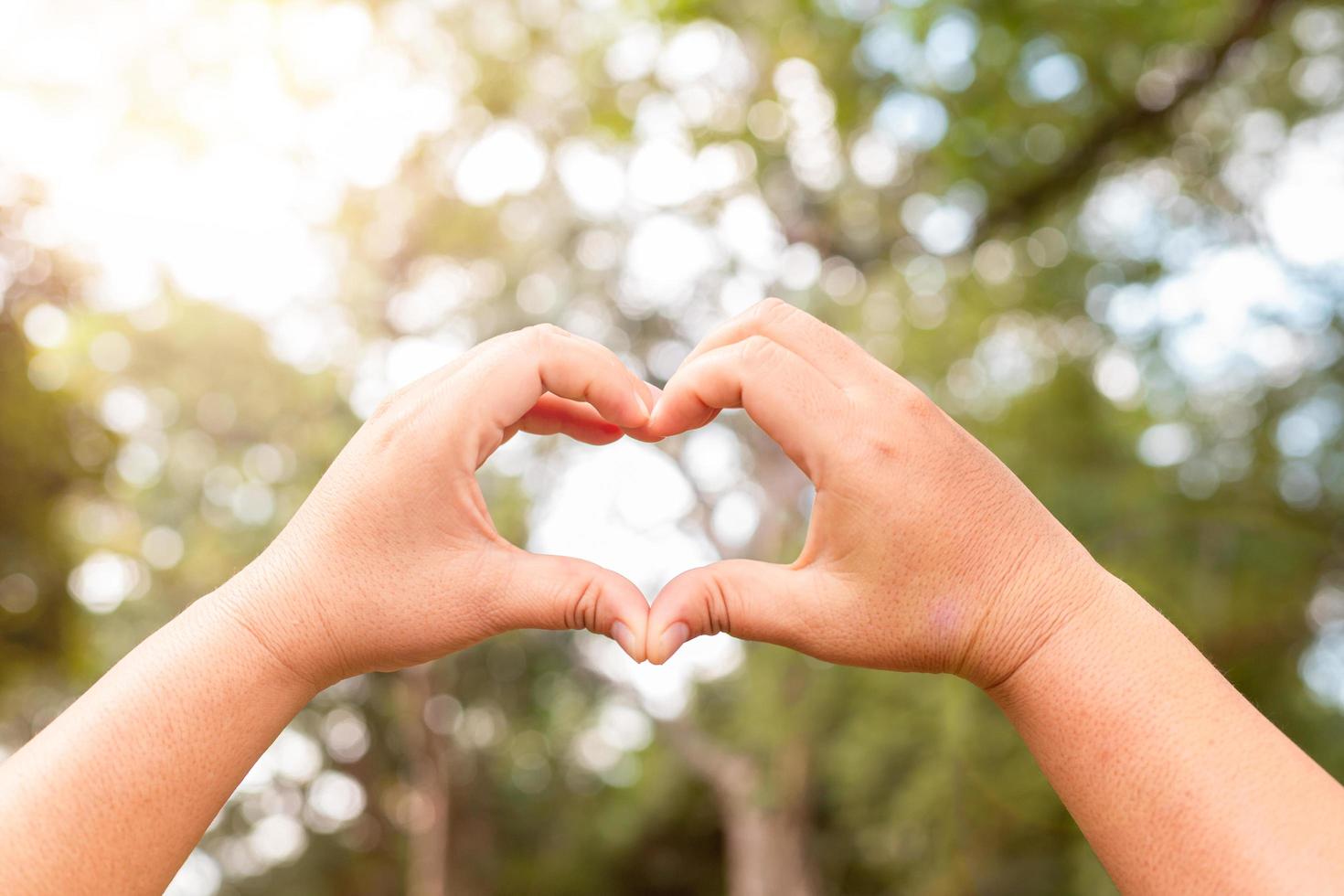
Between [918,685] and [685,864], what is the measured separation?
1565 centimetres

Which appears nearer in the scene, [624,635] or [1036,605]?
[1036,605]

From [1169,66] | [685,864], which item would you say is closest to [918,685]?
[1169,66]

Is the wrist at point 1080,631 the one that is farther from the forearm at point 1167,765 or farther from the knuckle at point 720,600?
the knuckle at point 720,600

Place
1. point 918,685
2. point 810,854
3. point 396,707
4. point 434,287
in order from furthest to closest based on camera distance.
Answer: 1. point 396,707
2. point 434,287
3. point 810,854
4. point 918,685

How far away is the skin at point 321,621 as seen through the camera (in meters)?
1.32

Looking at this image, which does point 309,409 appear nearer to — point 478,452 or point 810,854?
point 810,854

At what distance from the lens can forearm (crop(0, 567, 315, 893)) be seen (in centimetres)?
129

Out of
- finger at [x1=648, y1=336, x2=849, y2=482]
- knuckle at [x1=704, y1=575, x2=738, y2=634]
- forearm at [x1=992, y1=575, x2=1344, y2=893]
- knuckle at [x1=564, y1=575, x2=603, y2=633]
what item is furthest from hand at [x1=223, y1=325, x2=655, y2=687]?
forearm at [x1=992, y1=575, x2=1344, y2=893]

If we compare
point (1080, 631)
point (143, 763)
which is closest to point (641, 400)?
point (1080, 631)

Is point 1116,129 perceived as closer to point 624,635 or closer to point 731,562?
point 731,562

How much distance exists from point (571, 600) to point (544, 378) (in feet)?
1.24

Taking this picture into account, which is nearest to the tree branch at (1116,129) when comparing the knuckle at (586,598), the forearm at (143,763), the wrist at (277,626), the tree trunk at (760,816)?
the knuckle at (586,598)

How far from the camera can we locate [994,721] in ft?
24.5

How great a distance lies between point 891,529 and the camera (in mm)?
1501
